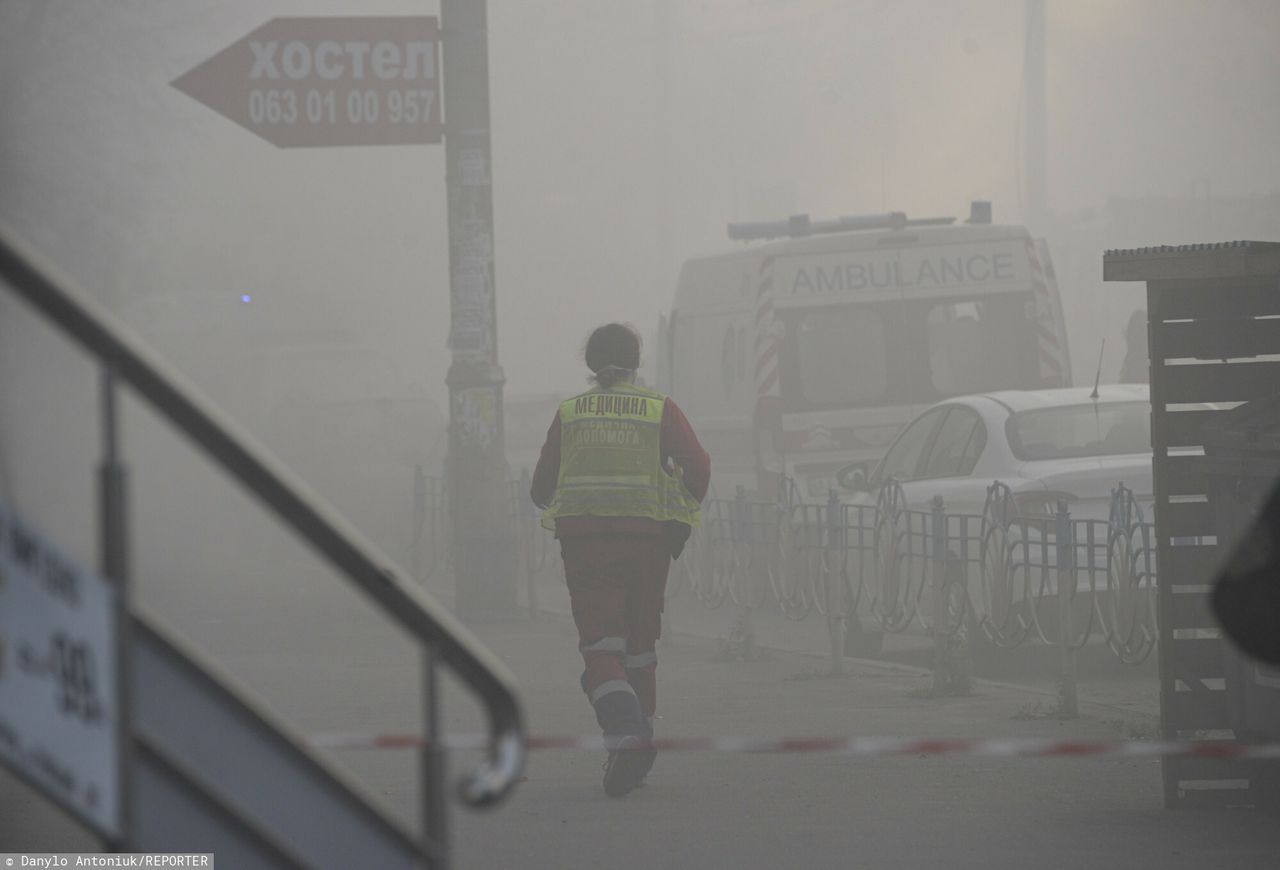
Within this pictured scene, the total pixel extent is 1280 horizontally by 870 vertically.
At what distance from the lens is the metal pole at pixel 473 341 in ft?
47.4

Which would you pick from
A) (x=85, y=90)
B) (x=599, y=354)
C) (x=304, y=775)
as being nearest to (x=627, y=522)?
(x=599, y=354)

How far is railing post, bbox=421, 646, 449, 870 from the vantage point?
128 inches

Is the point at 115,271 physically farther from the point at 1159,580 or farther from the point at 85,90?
the point at 1159,580

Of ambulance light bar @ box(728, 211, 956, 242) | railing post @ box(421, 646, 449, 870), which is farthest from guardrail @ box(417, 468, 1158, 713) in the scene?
railing post @ box(421, 646, 449, 870)

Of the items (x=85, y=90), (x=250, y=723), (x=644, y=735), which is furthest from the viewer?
(x=85, y=90)

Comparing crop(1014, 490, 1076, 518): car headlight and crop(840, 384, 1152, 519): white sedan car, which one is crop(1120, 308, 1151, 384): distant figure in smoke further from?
crop(1014, 490, 1076, 518): car headlight

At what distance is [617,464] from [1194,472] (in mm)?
2030

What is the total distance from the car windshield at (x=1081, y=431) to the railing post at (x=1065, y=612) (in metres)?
1.74

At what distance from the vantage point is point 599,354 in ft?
26.9

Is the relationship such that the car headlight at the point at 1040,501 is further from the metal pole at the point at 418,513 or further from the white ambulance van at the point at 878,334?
the metal pole at the point at 418,513

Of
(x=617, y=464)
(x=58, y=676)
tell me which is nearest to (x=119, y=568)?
(x=58, y=676)

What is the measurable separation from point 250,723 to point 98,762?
0.37 metres

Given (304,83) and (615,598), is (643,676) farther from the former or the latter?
(304,83)

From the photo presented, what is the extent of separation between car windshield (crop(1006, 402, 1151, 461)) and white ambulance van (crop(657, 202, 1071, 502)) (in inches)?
139
